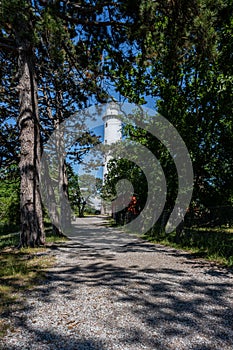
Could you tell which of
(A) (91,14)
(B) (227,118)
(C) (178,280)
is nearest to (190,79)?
(B) (227,118)

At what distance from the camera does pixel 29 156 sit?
24.9 feet

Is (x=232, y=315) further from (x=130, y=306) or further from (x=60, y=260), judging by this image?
(x=60, y=260)

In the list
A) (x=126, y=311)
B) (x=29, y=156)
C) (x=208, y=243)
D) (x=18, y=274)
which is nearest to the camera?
(x=126, y=311)

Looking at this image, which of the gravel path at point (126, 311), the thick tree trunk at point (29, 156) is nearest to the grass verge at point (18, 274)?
the gravel path at point (126, 311)

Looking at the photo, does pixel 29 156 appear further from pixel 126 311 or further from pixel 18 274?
pixel 126 311

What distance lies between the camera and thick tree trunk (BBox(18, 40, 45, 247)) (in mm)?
7270

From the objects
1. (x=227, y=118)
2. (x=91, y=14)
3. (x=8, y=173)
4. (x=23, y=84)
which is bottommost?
(x=8, y=173)

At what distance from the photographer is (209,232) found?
9320 mm

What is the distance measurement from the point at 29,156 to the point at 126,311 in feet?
19.3

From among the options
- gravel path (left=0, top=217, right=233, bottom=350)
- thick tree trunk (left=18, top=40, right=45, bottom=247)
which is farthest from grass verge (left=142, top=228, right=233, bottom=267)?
thick tree trunk (left=18, top=40, right=45, bottom=247)

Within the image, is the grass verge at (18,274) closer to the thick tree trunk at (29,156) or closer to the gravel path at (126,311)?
the gravel path at (126,311)

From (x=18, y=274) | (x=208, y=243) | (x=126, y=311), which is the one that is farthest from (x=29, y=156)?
(x=208, y=243)

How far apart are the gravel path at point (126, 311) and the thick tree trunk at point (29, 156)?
8.73 feet

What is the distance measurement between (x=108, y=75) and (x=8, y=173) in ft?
23.6
